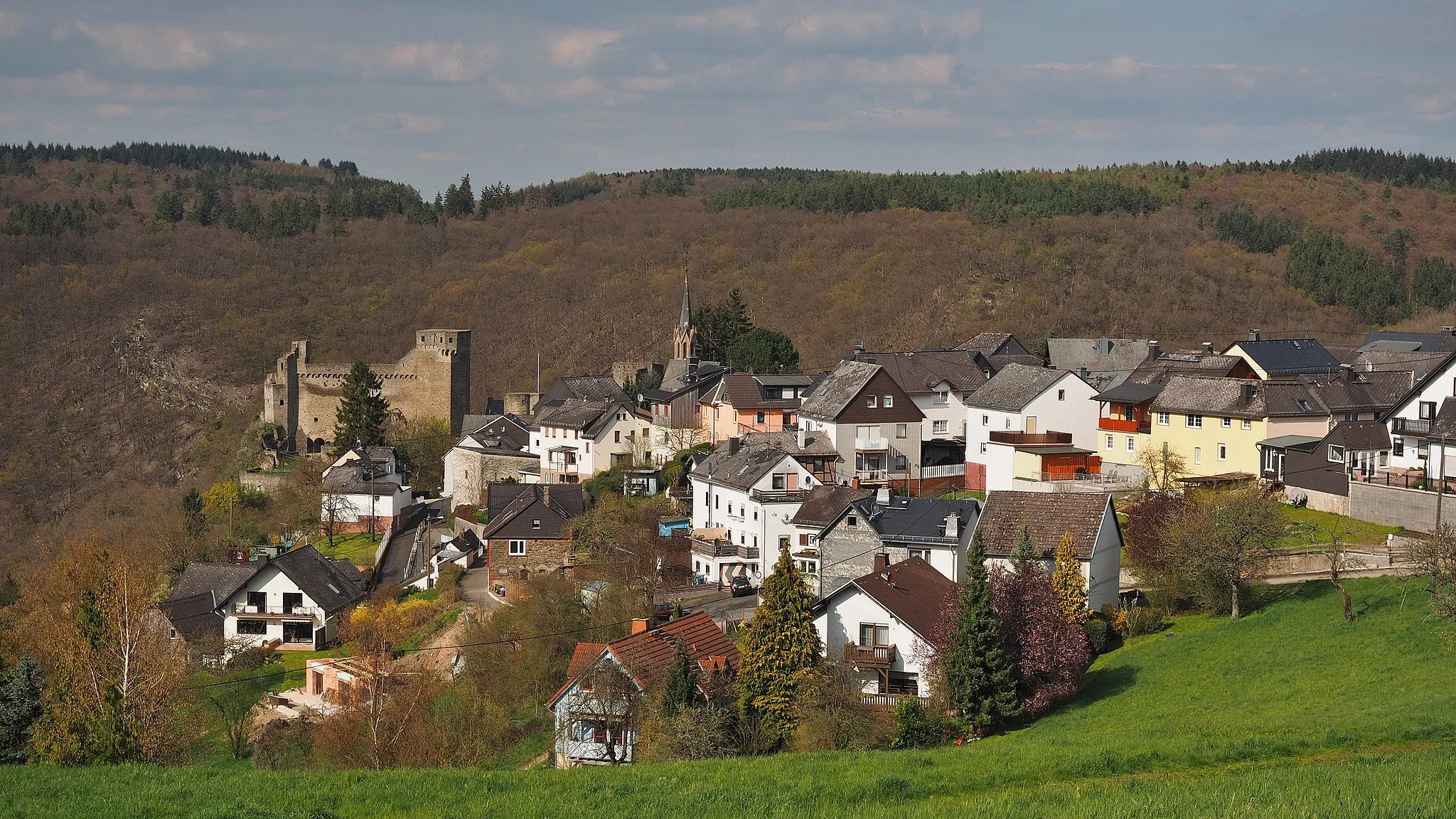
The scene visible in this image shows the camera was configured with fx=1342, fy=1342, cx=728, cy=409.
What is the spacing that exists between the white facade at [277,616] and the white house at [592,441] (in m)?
12.6

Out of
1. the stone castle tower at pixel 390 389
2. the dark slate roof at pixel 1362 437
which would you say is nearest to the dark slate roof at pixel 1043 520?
the dark slate roof at pixel 1362 437

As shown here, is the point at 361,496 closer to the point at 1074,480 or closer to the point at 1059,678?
the point at 1074,480

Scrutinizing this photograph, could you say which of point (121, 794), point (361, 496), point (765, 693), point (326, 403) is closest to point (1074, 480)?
point (765, 693)

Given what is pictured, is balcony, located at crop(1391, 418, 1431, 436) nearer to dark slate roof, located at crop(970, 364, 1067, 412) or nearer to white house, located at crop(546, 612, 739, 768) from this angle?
dark slate roof, located at crop(970, 364, 1067, 412)

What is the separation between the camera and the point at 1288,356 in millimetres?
45844

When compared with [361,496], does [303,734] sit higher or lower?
lower

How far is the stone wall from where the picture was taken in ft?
137

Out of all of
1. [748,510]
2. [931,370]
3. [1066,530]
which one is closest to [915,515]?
[1066,530]

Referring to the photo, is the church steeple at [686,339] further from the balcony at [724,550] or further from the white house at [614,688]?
the white house at [614,688]

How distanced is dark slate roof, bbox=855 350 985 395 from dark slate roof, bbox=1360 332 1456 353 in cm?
1826

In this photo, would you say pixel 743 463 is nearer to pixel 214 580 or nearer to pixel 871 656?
pixel 871 656

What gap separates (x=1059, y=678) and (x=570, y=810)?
1402cm

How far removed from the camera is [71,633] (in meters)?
27.2

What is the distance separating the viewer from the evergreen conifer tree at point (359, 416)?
206 feet
